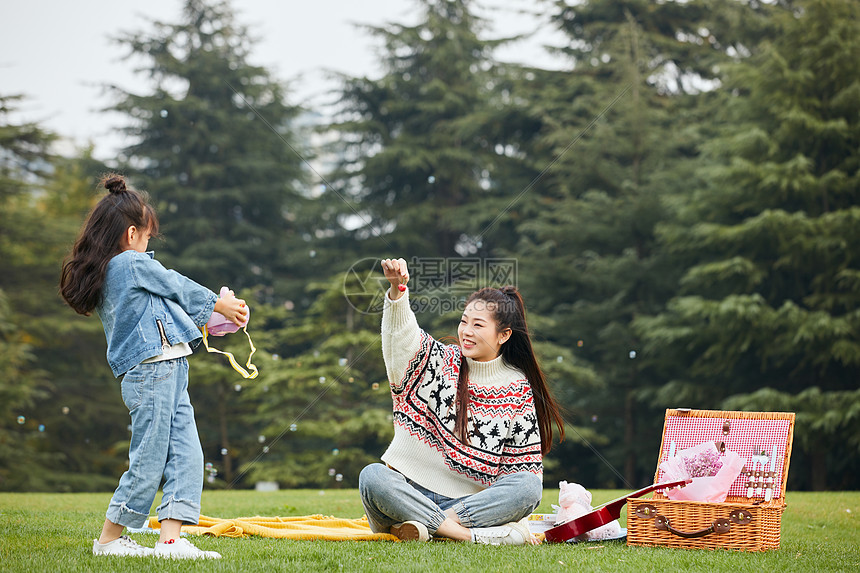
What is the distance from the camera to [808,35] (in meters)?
11.4

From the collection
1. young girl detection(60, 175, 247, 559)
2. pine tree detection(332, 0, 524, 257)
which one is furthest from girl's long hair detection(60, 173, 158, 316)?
pine tree detection(332, 0, 524, 257)

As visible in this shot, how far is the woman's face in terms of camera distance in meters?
3.66

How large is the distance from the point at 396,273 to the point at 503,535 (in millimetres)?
1147

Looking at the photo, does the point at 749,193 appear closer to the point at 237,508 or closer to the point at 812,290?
the point at 812,290

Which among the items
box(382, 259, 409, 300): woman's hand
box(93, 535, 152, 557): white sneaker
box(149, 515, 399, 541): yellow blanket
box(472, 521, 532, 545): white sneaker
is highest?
box(382, 259, 409, 300): woman's hand

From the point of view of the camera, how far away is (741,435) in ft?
12.3

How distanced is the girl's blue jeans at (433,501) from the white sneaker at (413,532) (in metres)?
0.03

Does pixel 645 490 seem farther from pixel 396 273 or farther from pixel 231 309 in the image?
pixel 231 309

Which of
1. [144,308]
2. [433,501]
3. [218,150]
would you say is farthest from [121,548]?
[218,150]

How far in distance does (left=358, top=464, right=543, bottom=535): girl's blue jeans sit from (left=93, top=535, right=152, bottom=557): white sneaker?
2.78 feet

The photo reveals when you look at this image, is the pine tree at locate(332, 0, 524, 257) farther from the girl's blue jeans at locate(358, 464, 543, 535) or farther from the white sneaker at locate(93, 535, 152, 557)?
the white sneaker at locate(93, 535, 152, 557)

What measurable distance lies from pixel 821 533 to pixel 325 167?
17.8 metres

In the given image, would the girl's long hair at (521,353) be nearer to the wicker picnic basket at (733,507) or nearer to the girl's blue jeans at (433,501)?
the girl's blue jeans at (433,501)

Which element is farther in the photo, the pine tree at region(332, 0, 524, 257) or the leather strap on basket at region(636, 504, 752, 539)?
the pine tree at region(332, 0, 524, 257)
